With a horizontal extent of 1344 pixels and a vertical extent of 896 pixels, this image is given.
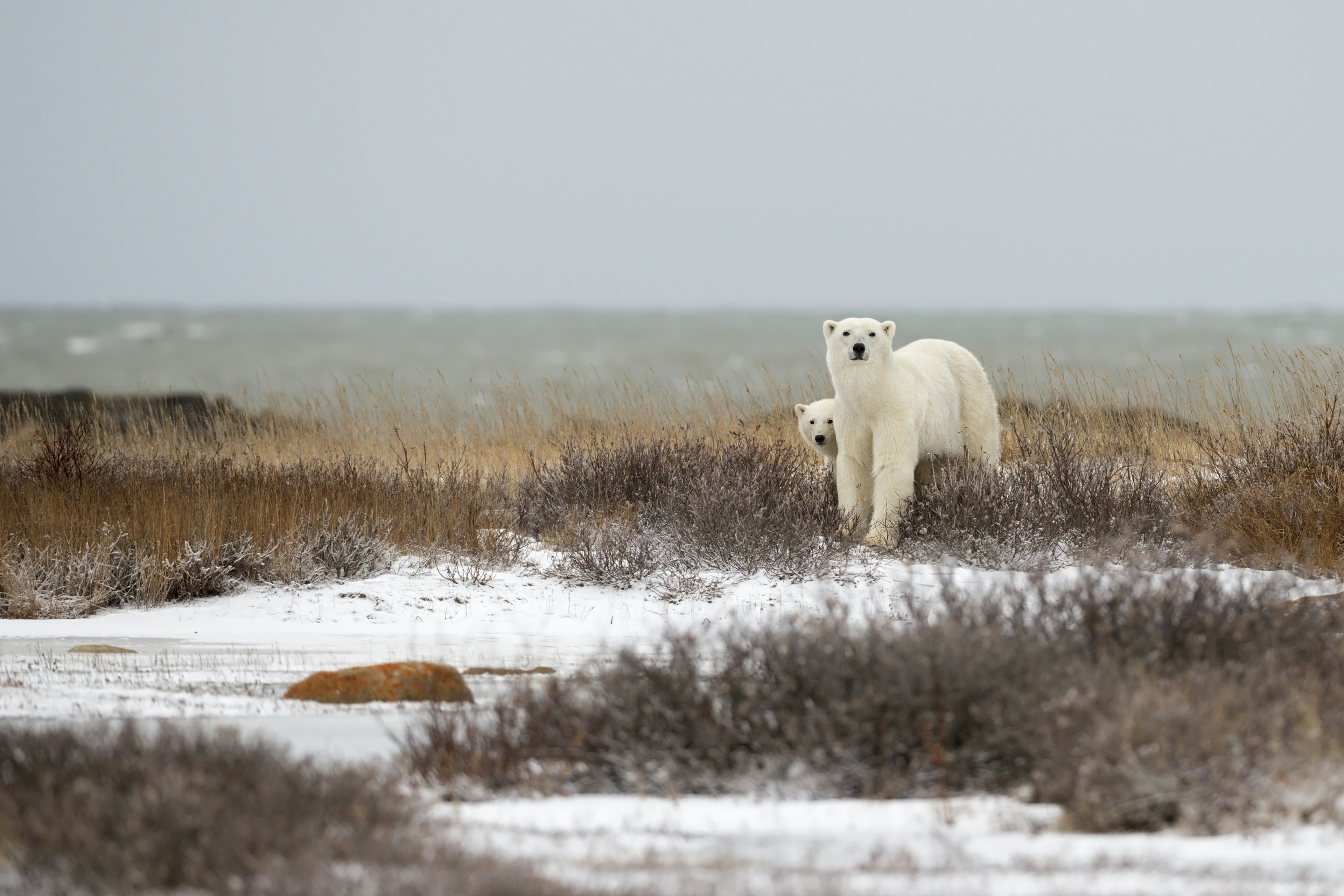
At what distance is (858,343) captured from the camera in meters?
7.73

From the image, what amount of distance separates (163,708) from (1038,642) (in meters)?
2.82

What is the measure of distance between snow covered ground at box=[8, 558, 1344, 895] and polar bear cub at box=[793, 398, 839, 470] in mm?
1461

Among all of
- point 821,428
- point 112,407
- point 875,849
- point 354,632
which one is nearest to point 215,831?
point 875,849

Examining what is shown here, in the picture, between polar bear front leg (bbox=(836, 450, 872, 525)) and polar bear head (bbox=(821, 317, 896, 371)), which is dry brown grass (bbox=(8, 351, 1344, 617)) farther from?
polar bear head (bbox=(821, 317, 896, 371))

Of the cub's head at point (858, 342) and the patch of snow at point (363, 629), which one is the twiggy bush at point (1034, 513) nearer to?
the patch of snow at point (363, 629)

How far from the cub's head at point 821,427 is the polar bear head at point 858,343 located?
2.18ft

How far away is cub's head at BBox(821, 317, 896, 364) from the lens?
7730mm

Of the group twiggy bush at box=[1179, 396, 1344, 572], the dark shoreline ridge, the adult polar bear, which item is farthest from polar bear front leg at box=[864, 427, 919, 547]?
the dark shoreline ridge

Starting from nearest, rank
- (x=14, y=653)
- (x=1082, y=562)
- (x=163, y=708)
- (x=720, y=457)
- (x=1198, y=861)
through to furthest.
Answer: (x=1198, y=861)
(x=163, y=708)
(x=14, y=653)
(x=1082, y=562)
(x=720, y=457)

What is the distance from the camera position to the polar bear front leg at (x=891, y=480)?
784cm

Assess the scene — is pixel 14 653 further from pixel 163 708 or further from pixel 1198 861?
pixel 1198 861

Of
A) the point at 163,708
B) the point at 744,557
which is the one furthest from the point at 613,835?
the point at 744,557

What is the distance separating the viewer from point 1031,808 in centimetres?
328

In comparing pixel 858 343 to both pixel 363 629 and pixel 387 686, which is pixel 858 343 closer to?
pixel 363 629
